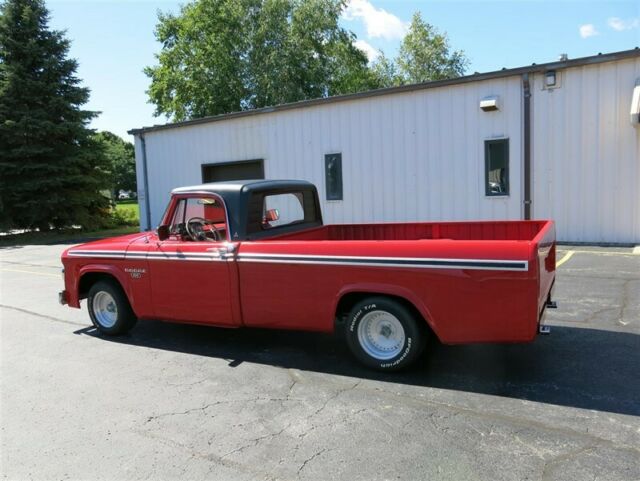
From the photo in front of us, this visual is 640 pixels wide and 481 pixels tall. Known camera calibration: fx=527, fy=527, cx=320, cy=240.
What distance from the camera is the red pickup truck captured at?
3.97m

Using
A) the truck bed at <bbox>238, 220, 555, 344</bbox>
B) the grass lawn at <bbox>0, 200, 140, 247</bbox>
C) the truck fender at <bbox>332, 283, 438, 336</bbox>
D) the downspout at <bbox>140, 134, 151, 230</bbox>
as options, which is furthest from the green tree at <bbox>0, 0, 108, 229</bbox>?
the truck fender at <bbox>332, 283, 438, 336</bbox>

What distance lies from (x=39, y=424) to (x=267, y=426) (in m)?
1.72

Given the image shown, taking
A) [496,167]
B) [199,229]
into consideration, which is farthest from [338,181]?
[199,229]

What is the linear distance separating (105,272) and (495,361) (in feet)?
14.1

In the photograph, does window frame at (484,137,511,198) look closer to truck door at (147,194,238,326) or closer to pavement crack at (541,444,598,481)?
truck door at (147,194,238,326)

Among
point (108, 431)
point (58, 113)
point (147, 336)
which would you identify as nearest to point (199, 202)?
point (147, 336)

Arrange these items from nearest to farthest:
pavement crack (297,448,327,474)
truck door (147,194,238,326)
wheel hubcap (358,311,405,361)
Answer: pavement crack (297,448,327,474)
wheel hubcap (358,311,405,361)
truck door (147,194,238,326)

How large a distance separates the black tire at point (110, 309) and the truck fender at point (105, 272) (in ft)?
0.41

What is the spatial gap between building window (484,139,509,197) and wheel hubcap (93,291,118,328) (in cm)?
905

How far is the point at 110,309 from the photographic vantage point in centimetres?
623

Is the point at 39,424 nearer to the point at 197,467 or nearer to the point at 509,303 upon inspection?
the point at 197,467

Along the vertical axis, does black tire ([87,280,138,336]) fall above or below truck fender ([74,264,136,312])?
below

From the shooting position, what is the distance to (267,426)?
12.1 ft

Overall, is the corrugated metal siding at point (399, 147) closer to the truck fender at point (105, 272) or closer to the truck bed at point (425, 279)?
the truck bed at point (425, 279)
